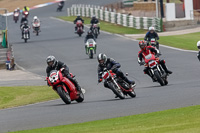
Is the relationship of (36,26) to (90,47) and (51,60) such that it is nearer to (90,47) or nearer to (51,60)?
(90,47)

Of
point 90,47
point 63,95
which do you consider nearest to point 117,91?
point 63,95

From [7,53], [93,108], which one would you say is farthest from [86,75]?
[93,108]

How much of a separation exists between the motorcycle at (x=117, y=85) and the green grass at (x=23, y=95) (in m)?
4.12

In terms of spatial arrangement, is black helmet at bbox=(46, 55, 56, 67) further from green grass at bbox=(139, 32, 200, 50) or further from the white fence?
the white fence

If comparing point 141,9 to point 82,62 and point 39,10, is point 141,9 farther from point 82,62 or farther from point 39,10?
point 82,62

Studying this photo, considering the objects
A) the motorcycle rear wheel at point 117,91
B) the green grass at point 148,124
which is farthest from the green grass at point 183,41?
the green grass at point 148,124

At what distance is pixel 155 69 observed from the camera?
65.2 feet

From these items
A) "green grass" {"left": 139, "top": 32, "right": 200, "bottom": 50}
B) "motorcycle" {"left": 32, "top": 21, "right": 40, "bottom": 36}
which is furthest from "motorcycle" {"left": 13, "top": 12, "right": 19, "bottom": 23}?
"green grass" {"left": 139, "top": 32, "right": 200, "bottom": 50}

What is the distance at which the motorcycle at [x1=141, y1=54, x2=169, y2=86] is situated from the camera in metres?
19.8

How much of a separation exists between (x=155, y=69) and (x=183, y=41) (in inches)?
745

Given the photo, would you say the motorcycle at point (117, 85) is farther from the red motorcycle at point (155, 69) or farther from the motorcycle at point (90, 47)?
the motorcycle at point (90, 47)

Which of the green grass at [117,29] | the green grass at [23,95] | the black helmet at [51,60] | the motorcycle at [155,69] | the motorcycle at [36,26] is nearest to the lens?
the black helmet at [51,60]

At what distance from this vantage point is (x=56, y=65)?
655 inches

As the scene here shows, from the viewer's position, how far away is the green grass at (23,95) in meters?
20.4
